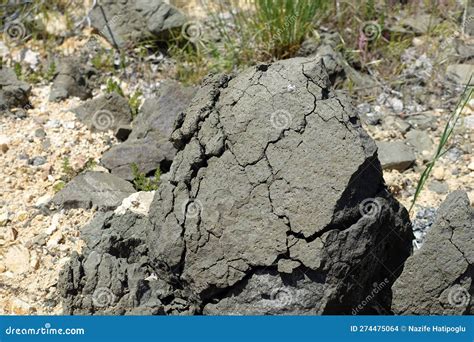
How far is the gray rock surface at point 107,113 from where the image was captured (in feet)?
16.8

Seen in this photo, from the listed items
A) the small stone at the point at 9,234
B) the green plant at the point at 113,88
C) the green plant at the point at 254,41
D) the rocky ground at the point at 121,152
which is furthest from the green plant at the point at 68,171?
the green plant at the point at 254,41

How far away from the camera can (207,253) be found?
3424mm

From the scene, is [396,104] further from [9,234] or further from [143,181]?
→ [9,234]

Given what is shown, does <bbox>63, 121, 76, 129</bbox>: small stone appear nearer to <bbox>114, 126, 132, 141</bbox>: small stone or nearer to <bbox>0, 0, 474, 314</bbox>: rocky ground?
<bbox>0, 0, 474, 314</bbox>: rocky ground

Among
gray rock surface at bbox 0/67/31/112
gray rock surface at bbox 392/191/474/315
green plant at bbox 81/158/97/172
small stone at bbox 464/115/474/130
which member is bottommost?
small stone at bbox 464/115/474/130

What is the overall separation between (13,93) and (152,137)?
1.22 metres

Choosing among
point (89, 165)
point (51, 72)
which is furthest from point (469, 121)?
point (51, 72)

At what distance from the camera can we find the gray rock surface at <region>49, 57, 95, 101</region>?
5.43 metres

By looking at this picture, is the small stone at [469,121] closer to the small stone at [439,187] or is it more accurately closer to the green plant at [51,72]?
the small stone at [439,187]

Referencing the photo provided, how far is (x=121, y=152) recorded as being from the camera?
15.6 ft

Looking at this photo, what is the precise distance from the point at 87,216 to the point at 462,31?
11.8 ft

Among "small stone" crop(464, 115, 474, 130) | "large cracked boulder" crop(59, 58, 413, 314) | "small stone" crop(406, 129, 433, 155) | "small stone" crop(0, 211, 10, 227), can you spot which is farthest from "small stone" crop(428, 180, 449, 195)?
"small stone" crop(0, 211, 10, 227)

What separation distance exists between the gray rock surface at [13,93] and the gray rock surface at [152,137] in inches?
36.5

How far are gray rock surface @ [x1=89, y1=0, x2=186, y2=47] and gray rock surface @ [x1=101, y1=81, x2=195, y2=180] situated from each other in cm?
77
